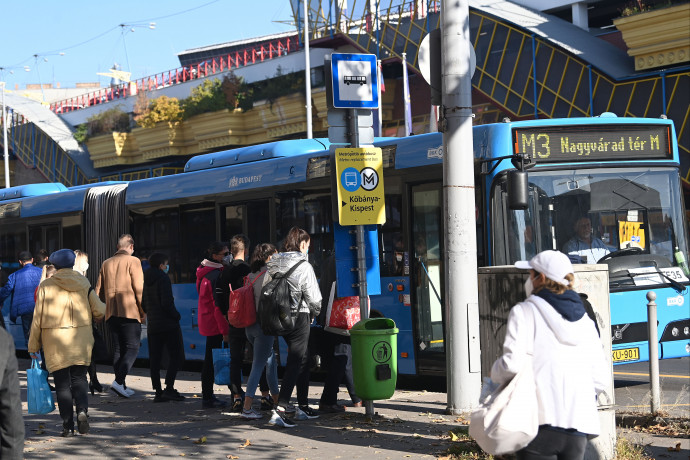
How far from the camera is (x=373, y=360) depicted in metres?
9.38

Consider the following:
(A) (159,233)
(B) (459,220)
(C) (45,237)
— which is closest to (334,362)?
(B) (459,220)

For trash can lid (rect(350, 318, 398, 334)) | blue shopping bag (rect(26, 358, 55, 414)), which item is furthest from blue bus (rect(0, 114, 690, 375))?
blue shopping bag (rect(26, 358, 55, 414))

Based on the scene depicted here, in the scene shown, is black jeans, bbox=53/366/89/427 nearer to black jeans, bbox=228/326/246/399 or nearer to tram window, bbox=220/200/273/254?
black jeans, bbox=228/326/246/399

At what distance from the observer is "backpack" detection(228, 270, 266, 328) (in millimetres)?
9758

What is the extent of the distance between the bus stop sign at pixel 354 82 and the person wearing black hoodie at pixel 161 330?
3.27 m

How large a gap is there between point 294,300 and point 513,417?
4504 mm

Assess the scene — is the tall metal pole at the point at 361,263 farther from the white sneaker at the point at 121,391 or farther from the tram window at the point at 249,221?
the tram window at the point at 249,221

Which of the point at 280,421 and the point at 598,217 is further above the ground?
Answer: the point at 598,217

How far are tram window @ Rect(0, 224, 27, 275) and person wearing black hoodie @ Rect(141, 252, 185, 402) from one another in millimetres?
8404

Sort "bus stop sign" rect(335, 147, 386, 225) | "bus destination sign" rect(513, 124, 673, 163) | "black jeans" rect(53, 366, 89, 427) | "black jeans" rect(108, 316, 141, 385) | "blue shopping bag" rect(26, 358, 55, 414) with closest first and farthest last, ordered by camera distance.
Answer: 1. "black jeans" rect(53, 366, 89, 427)
2. "blue shopping bag" rect(26, 358, 55, 414)
3. "bus stop sign" rect(335, 147, 386, 225)
4. "bus destination sign" rect(513, 124, 673, 163)
5. "black jeans" rect(108, 316, 141, 385)

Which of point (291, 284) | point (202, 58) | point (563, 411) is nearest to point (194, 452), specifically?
point (291, 284)

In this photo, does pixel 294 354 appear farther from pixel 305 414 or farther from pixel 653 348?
pixel 653 348

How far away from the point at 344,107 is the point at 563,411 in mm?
5311

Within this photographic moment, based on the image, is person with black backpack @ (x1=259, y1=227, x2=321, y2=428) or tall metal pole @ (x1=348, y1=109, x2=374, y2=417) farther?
tall metal pole @ (x1=348, y1=109, x2=374, y2=417)
